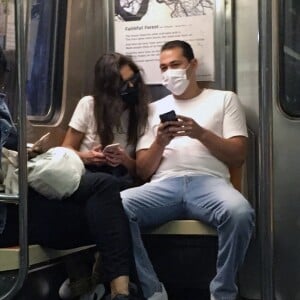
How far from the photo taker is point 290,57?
3254 millimetres

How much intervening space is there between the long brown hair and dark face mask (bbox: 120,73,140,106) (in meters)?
0.02

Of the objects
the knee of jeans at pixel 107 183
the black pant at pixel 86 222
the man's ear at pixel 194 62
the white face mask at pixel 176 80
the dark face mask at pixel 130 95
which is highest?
the man's ear at pixel 194 62

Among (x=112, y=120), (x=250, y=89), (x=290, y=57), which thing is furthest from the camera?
(x=112, y=120)

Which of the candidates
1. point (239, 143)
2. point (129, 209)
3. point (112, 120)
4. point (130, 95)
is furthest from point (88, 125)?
point (239, 143)

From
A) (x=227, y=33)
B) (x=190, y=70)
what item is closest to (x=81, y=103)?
(x=190, y=70)

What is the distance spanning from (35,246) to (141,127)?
101cm

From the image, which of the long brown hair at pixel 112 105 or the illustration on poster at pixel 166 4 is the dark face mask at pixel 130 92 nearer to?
the long brown hair at pixel 112 105

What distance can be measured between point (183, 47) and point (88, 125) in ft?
2.20

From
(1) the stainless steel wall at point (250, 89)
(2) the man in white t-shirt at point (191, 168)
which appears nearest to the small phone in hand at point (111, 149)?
(2) the man in white t-shirt at point (191, 168)

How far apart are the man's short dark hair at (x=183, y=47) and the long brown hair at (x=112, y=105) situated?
27cm

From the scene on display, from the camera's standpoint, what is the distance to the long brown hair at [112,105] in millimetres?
3551

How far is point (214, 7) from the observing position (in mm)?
3568

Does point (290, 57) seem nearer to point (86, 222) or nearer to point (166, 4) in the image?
point (166, 4)

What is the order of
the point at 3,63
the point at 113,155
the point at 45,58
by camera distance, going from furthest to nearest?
the point at 45,58 < the point at 113,155 < the point at 3,63
